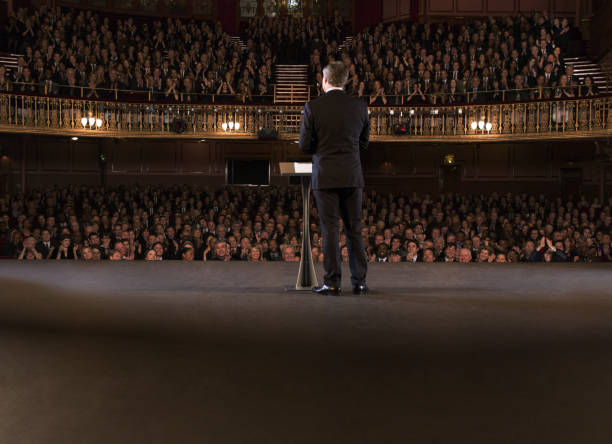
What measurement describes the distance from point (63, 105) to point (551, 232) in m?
10.1

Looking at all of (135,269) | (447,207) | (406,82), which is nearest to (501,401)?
(135,269)

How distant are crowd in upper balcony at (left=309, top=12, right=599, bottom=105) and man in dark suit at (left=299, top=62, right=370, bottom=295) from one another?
1009cm

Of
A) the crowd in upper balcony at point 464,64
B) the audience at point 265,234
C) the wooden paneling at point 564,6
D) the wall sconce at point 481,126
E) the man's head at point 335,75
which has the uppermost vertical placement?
the wooden paneling at point 564,6

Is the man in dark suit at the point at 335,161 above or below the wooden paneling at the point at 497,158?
below

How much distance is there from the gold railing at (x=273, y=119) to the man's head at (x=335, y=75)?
10020 millimetres

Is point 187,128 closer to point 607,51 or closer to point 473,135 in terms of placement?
point 473,135

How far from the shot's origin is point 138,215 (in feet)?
30.8

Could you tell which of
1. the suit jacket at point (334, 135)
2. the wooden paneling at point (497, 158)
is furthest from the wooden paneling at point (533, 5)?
the suit jacket at point (334, 135)

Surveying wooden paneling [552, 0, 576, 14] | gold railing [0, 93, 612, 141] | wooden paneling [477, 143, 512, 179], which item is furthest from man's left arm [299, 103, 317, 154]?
wooden paneling [552, 0, 576, 14]

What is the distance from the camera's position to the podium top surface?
3.45 m

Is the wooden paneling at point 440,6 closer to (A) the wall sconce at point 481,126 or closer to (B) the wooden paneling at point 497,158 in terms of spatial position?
(B) the wooden paneling at point 497,158

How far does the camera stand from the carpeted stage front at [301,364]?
1.45 metres

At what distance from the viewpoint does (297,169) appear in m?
3.49

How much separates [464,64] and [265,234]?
840cm
